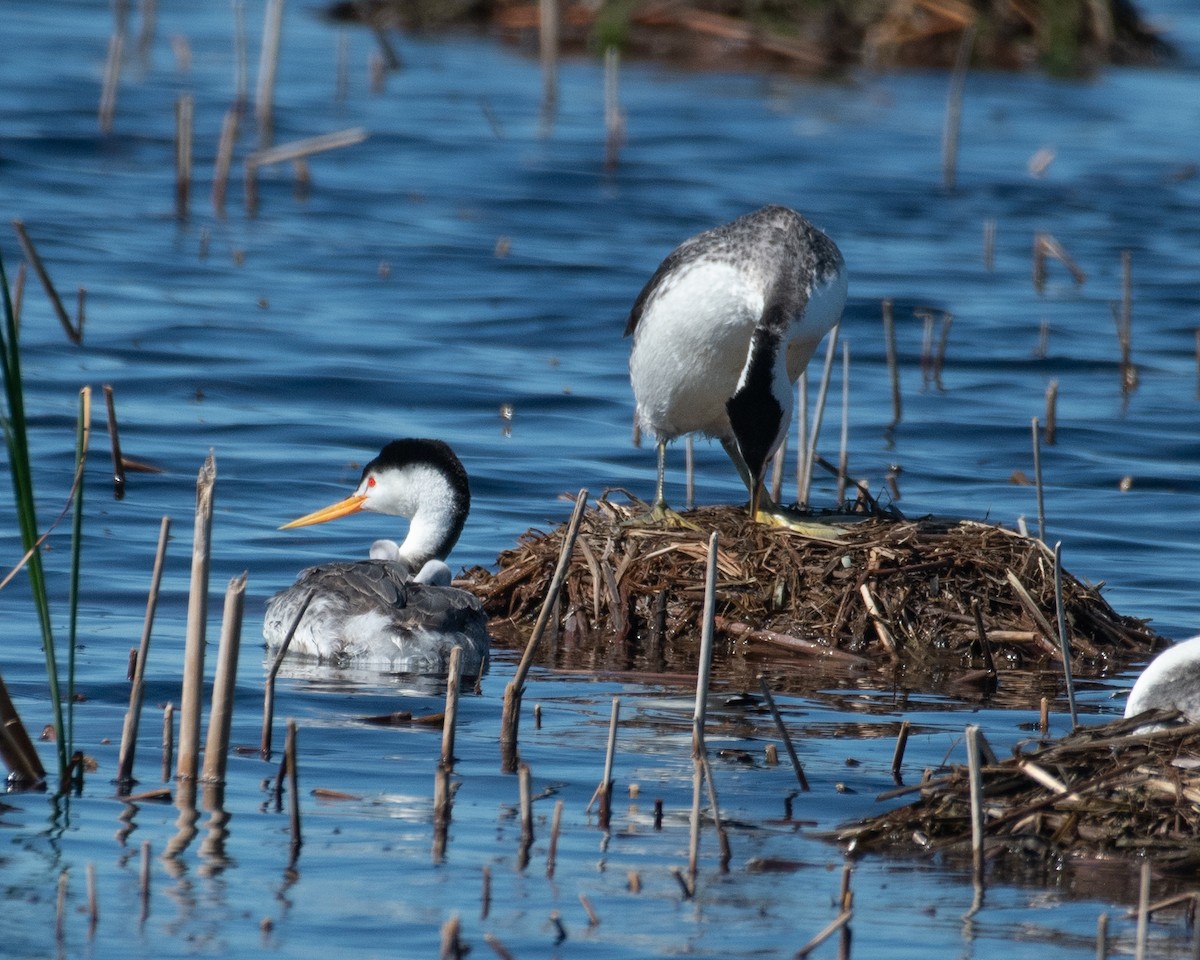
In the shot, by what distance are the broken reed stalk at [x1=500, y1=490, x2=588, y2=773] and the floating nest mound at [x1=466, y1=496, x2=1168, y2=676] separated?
2379 millimetres

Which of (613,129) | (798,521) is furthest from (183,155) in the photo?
(798,521)

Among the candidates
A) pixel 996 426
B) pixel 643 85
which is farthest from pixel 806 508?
pixel 643 85

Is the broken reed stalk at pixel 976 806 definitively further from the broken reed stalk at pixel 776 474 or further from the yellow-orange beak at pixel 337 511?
the broken reed stalk at pixel 776 474

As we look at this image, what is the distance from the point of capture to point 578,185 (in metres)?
24.9

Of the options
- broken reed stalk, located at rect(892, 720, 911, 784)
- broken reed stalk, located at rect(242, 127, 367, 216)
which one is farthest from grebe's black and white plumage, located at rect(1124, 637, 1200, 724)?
broken reed stalk, located at rect(242, 127, 367, 216)

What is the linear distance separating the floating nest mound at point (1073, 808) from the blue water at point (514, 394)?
0.51 feet

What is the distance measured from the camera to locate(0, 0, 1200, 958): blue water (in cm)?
588

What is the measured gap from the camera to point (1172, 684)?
22.7 feet

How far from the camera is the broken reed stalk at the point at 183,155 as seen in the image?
20156 millimetres

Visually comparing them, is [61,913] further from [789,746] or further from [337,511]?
[337,511]

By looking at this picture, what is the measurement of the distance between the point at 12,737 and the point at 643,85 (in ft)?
83.3

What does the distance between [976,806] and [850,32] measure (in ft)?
89.1

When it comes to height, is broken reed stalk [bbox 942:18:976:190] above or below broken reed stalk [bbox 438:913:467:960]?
above

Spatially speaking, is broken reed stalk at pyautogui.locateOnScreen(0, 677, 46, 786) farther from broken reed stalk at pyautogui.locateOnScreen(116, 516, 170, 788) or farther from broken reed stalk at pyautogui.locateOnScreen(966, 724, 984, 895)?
broken reed stalk at pyautogui.locateOnScreen(966, 724, 984, 895)
